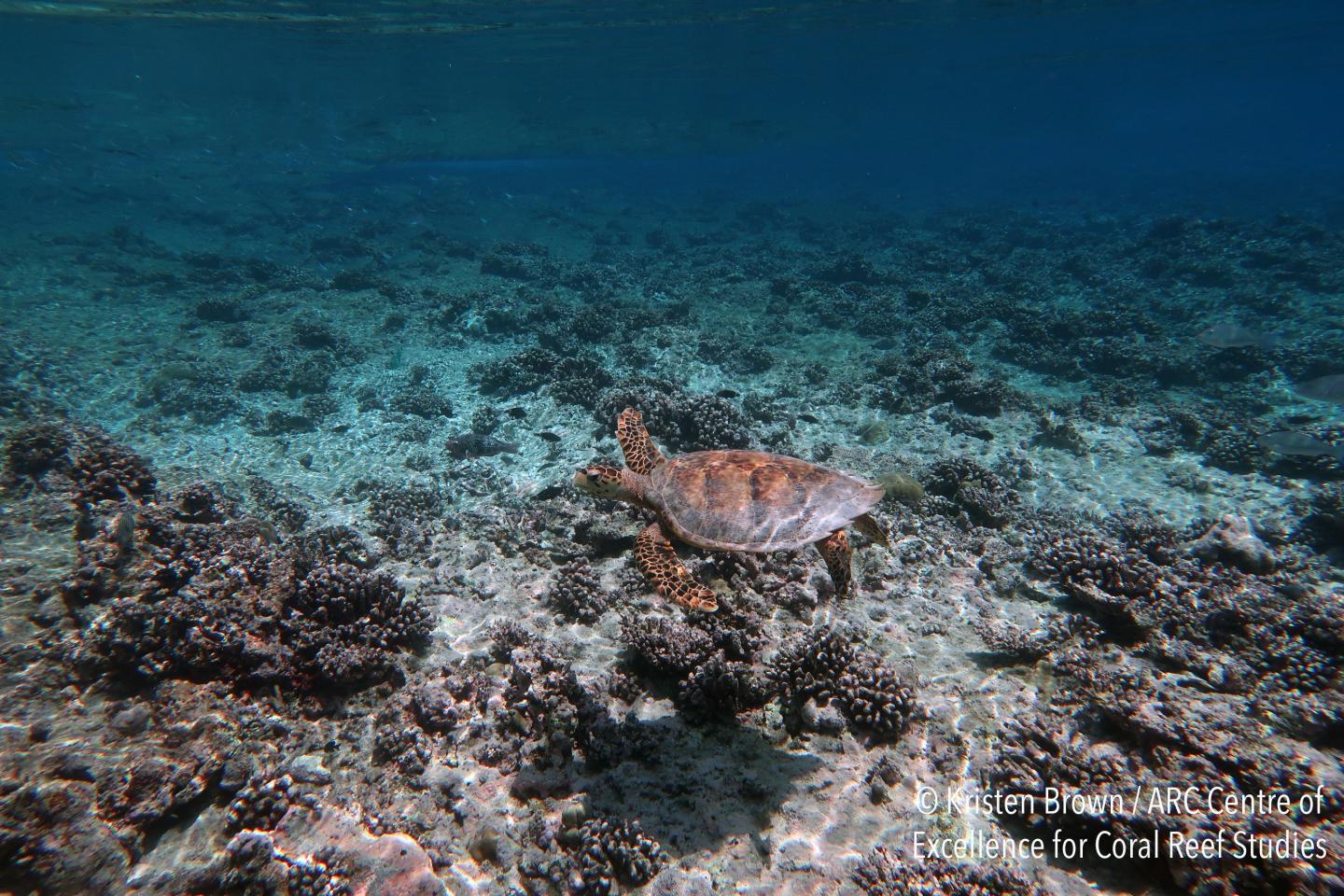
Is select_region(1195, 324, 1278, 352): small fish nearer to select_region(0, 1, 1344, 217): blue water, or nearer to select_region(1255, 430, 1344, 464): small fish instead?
select_region(1255, 430, 1344, 464): small fish

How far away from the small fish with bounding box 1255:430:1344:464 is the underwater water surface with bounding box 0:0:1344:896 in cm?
10

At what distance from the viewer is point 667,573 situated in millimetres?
5262

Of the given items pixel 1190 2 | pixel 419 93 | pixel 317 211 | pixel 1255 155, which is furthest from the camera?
pixel 1255 155

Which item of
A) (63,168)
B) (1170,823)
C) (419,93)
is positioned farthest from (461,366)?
(419,93)

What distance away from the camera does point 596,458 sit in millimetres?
10445

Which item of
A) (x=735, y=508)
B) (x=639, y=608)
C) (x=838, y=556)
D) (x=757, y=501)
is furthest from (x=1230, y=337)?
(x=639, y=608)

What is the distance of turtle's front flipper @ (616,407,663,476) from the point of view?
6.72m

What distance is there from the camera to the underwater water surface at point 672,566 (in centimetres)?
420

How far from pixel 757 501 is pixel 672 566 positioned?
40.9 inches

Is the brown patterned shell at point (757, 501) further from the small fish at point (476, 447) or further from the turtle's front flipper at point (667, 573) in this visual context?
the small fish at point (476, 447)

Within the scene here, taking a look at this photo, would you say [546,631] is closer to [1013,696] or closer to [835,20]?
[1013,696]

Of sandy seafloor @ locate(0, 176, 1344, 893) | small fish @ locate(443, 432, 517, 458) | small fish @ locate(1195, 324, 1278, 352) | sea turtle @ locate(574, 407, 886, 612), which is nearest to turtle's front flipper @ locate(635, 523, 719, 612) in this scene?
sea turtle @ locate(574, 407, 886, 612)

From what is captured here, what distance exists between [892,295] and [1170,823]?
19342mm

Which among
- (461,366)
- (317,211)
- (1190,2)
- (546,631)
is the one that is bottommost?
(546,631)
